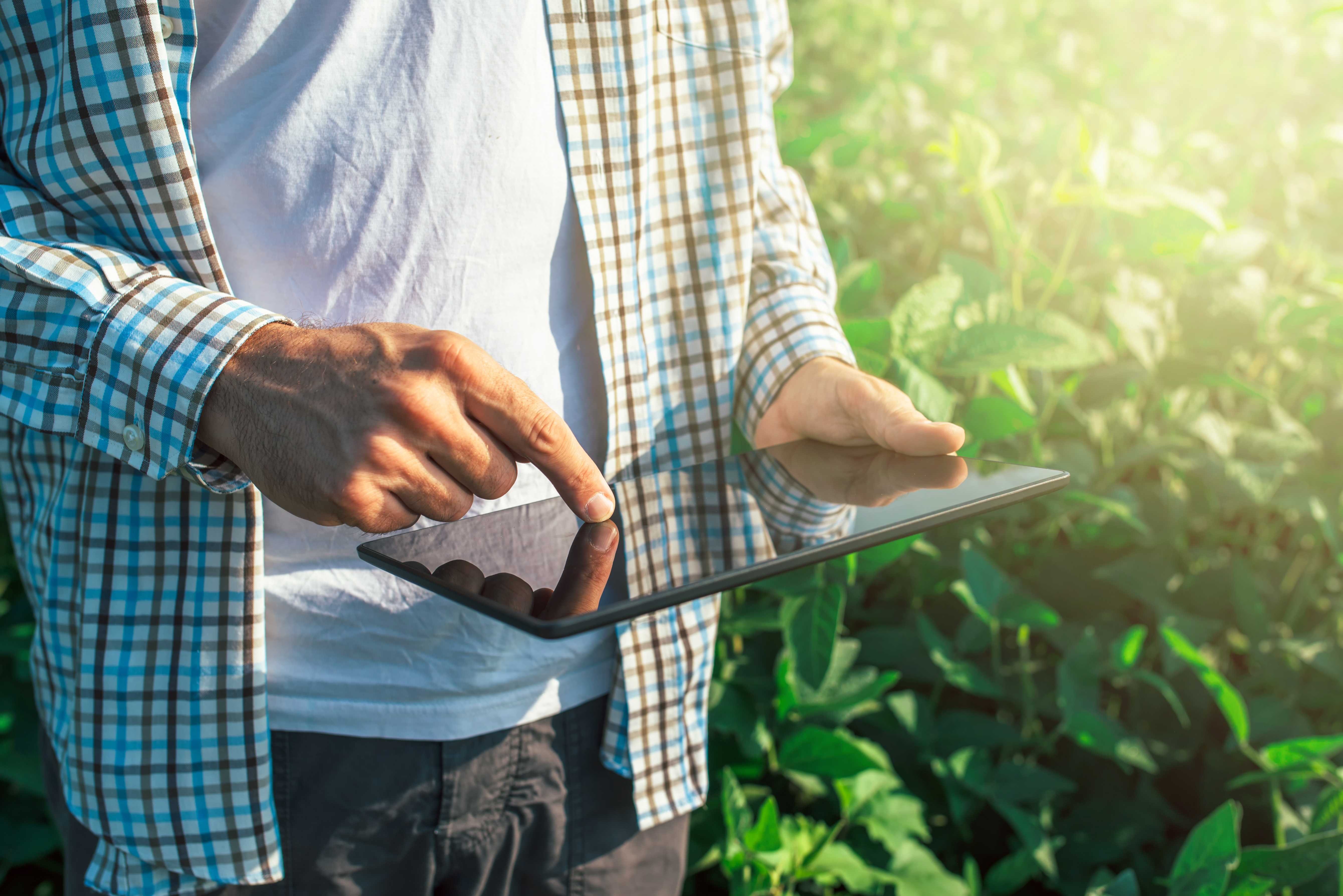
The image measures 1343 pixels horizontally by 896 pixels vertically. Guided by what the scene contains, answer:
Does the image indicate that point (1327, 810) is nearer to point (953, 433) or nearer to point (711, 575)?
point (953, 433)

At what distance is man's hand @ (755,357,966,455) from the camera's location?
74cm

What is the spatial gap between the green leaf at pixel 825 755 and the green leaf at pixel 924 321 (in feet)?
1.51

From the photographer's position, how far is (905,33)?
2.46m

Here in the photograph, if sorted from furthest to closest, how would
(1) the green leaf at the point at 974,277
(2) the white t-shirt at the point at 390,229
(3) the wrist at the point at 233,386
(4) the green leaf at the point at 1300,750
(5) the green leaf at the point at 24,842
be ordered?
(5) the green leaf at the point at 24,842
(1) the green leaf at the point at 974,277
(4) the green leaf at the point at 1300,750
(2) the white t-shirt at the point at 390,229
(3) the wrist at the point at 233,386

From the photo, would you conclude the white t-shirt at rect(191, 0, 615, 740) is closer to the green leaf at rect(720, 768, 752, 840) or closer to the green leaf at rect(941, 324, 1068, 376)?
the green leaf at rect(720, 768, 752, 840)

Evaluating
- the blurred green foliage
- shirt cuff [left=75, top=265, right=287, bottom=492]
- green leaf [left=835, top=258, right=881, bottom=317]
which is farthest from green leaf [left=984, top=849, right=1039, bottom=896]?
shirt cuff [left=75, top=265, right=287, bottom=492]

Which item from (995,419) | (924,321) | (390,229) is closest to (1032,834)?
(995,419)

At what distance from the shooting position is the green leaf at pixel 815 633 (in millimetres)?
1037

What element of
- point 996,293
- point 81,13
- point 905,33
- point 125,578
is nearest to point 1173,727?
point 996,293

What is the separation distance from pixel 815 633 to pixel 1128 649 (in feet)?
1.35

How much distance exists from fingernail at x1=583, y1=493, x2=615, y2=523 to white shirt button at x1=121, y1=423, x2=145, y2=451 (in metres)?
0.31

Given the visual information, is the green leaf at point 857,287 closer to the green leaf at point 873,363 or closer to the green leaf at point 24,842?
the green leaf at point 873,363

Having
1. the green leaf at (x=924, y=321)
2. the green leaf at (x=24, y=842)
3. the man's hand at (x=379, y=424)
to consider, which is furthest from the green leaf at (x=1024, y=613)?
the green leaf at (x=24, y=842)

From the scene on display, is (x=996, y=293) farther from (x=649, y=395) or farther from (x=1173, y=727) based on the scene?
(x=1173, y=727)
